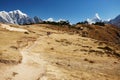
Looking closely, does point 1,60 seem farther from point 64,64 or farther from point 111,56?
point 111,56

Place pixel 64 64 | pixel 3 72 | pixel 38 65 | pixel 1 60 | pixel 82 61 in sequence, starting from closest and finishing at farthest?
1. pixel 3 72
2. pixel 1 60
3. pixel 38 65
4. pixel 64 64
5. pixel 82 61

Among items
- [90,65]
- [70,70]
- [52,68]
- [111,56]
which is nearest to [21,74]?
[52,68]

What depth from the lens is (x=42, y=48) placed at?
163 feet

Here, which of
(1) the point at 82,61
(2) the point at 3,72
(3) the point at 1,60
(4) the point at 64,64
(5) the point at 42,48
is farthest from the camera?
(5) the point at 42,48

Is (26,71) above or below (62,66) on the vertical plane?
above

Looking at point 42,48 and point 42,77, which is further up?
point 42,48

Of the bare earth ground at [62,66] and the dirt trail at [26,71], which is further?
the bare earth ground at [62,66]

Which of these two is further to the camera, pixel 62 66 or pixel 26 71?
pixel 62 66

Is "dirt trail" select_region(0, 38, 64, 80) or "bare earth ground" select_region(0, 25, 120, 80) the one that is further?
"bare earth ground" select_region(0, 25, 120, 80)

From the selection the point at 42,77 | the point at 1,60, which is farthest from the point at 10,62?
the point at 42,77

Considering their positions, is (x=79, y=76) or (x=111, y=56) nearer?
(x=79, y=76)

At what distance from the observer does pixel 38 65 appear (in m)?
33.9

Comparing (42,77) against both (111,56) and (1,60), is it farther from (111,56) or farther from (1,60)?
(111,56)

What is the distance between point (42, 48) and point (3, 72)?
22396 mm
